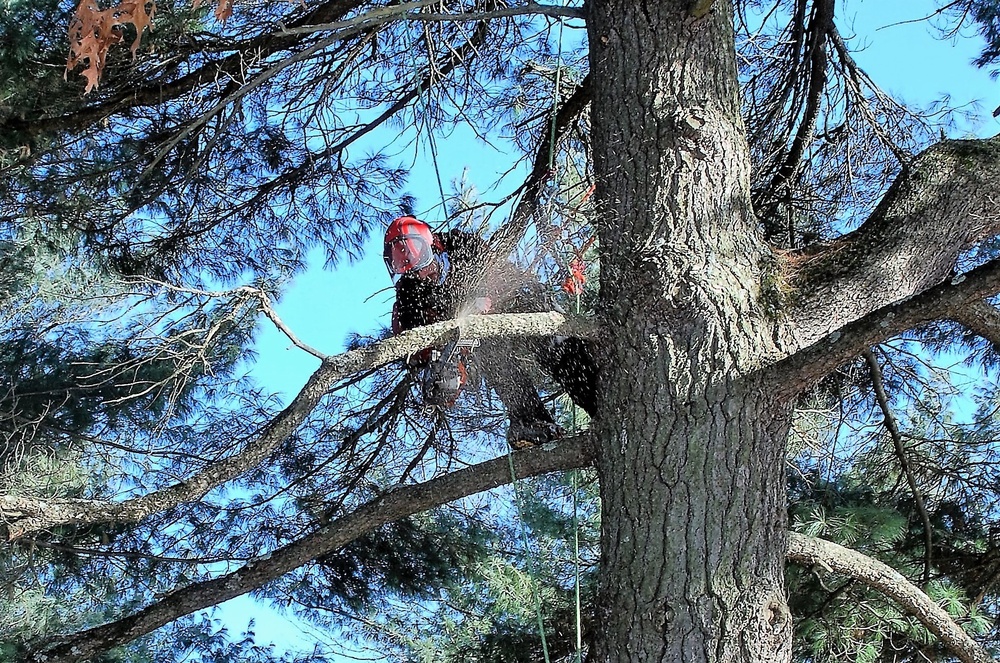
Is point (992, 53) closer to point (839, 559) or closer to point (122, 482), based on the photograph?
point (839, 559)

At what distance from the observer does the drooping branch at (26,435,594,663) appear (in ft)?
12.5

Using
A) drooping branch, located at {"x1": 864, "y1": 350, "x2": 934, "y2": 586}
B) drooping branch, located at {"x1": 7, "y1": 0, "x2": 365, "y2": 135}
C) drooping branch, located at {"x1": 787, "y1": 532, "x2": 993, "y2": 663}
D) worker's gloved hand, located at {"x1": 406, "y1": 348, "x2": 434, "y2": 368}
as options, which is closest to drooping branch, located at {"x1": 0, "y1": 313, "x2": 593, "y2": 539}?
worker's gloved hand, located at {"x1": 406, "y1": 348, "x2": 434, "y2": 368}

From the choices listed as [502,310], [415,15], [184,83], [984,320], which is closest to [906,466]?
[984,320]

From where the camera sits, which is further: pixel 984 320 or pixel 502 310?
pixel 502 310

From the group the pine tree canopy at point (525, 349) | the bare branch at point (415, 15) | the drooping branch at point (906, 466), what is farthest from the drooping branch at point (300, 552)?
the drooping branch at point (906, 466)

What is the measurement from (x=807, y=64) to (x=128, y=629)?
152 inches

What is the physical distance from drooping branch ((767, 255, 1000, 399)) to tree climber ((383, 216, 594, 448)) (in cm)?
80

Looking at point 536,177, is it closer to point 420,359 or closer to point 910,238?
point 420,359

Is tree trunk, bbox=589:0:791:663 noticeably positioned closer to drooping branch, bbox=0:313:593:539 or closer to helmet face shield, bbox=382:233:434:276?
drooping branch, bbox=0:313:593:539

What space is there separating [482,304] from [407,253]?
0.35 m

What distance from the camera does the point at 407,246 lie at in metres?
4.21

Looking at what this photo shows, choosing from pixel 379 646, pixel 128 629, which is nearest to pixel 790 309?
pixel 128 629

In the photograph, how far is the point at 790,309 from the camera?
145 inches

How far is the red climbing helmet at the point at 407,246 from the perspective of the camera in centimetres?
421
